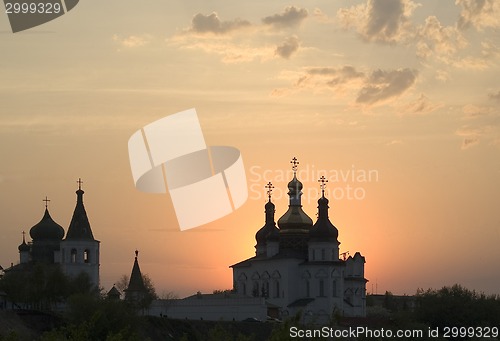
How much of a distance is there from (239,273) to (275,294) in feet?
18.4

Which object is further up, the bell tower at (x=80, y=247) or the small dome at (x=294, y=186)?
the small dome at (x=294, y=186)

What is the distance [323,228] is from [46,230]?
2090 cm

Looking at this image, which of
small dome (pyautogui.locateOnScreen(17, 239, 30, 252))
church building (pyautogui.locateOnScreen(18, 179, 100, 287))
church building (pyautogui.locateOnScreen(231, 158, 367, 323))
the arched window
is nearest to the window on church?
church building (pyautogui.locateOnScreen(231, 158, 367, 323))

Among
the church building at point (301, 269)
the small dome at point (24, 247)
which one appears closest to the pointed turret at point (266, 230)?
the church building at point (301, 269)

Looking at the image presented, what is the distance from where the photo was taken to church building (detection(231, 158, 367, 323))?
91500mm

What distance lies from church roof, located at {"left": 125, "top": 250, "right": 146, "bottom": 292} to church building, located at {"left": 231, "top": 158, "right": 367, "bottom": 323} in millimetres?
9267

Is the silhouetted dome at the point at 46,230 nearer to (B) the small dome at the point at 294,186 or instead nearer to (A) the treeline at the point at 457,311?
(B) the small dome at the point at 294,186

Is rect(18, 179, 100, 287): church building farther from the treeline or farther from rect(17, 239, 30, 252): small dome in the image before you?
the treeline

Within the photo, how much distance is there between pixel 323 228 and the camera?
301 feet

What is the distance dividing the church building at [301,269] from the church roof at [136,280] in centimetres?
927

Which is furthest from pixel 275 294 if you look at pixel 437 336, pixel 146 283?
pixel 437 336

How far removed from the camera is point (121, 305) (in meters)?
69.4

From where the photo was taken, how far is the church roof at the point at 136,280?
89.9 m

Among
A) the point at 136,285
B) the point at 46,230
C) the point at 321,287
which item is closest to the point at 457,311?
the point at 321,287
